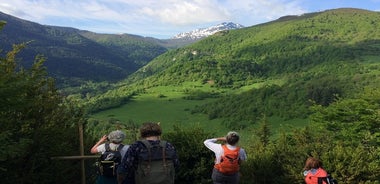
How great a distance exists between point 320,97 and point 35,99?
501 ft

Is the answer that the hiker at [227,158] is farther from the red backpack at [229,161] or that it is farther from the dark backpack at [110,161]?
the dark backpack at [110,161]

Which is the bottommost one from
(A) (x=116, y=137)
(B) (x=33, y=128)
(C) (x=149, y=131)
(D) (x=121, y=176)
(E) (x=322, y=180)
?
(E) (x=322, y=180)

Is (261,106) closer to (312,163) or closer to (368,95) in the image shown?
(368,95)

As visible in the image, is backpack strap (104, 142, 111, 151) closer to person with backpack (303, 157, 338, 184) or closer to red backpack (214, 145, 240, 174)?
red backpack (214, 145, 240, 174)

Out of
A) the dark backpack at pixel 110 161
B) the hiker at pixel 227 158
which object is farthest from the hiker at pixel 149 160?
the hiker at pixel 227 158

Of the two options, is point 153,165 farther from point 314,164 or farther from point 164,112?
point 164,112

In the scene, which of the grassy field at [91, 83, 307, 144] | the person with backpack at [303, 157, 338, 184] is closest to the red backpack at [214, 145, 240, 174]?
the person with backpack at [303, 157, 338, 184]

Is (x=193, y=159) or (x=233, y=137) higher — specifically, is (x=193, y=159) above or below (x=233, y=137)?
below

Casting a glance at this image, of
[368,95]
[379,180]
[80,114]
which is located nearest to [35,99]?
[80,114]

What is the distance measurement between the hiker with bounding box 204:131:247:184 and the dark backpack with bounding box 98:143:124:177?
218cm

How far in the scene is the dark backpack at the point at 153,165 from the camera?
6.05 m

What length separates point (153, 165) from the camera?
20.0ft

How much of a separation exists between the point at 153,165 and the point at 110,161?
1.46m

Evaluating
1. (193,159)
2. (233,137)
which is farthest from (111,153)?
(193,159)
